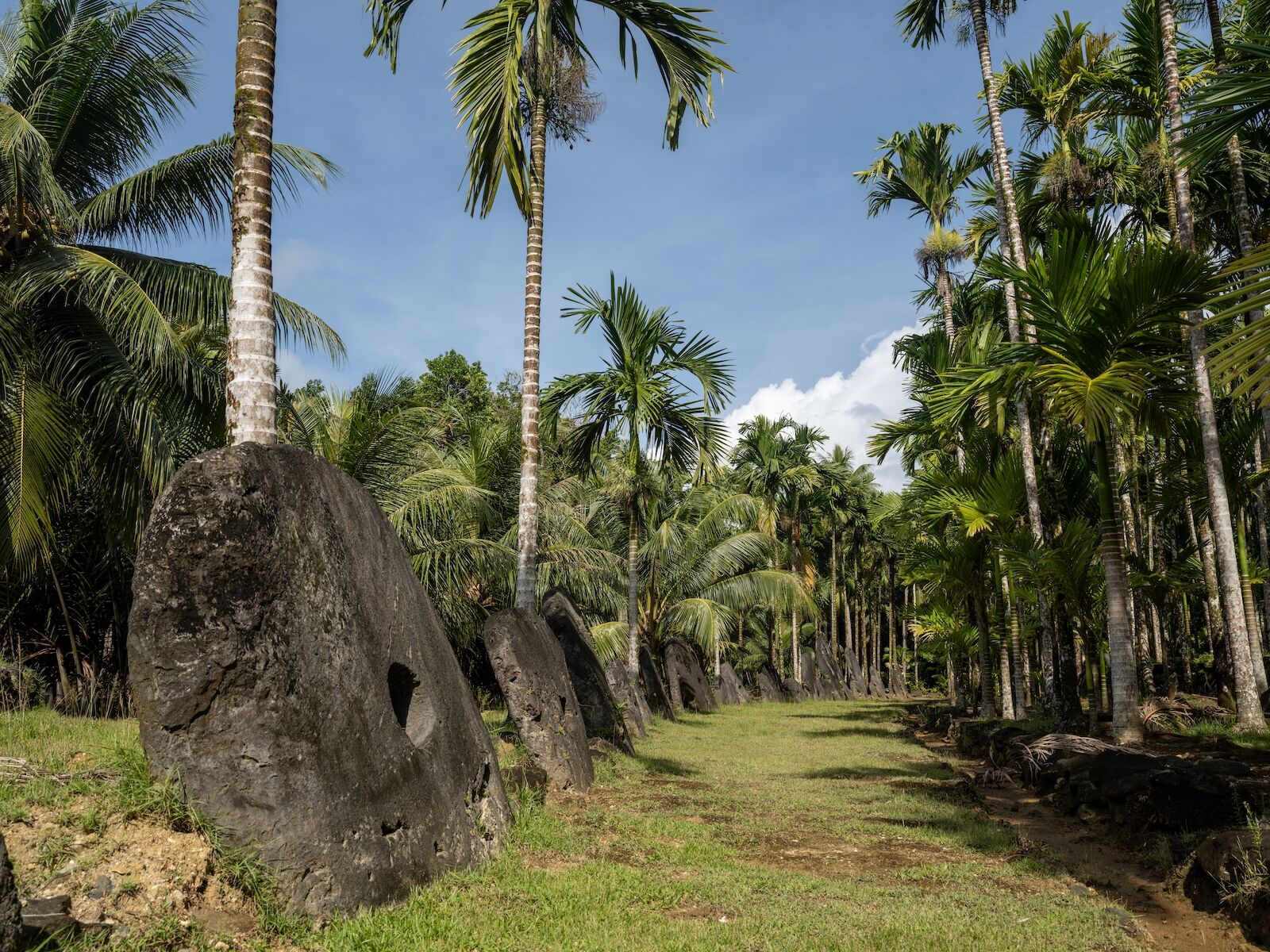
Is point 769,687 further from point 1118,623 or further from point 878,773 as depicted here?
point 1118,623

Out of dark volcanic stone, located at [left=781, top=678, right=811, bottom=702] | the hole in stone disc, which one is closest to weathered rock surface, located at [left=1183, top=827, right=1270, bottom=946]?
the hole in stone disc

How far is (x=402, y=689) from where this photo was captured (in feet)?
21.5

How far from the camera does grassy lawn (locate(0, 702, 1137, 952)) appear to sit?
5.01 metres

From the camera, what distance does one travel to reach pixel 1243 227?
1284 centimetres

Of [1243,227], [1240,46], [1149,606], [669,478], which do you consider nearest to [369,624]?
[1240,46]

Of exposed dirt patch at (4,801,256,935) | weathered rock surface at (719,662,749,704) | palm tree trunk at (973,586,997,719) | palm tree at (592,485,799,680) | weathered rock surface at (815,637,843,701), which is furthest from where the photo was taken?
weathered rock surface at (815,637,843,701)

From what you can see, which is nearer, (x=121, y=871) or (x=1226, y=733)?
(x=121, y=871)

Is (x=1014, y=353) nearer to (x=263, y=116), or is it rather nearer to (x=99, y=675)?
(x=263, y=116)

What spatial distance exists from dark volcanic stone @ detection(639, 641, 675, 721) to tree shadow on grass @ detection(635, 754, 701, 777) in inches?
355

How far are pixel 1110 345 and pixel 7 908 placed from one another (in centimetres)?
1041

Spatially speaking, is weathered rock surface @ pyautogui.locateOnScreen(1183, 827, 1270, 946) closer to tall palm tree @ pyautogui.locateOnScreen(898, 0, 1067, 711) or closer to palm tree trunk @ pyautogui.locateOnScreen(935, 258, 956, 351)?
tall palm tree @ pyautogui.locateOnScreen(898, 0, 1067, 711)

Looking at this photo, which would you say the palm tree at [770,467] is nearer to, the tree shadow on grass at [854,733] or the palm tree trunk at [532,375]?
the tree shadow on grass at [854,733]

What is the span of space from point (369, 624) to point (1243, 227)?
43.4 ft

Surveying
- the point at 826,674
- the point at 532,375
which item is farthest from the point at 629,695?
the point at 826,674
